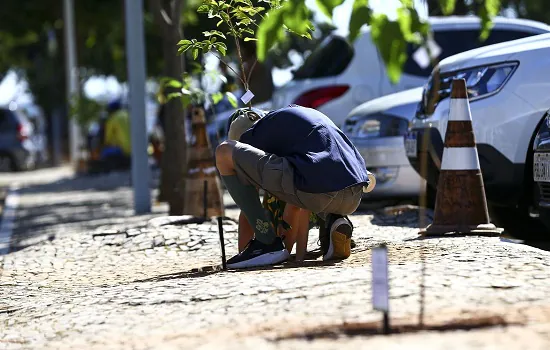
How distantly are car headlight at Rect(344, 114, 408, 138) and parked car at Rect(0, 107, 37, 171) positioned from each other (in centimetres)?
2287

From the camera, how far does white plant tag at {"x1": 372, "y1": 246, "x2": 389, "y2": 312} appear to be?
467 cm

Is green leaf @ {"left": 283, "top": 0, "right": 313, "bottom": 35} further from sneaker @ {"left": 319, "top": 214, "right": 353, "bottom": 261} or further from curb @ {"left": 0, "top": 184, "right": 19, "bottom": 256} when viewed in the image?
curb @ {"left": 0, "top": 184, "right": 19, "bottom": 256}

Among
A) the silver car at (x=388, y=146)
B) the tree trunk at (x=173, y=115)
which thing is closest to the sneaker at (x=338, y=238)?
the silver car at (x=388, y=146)

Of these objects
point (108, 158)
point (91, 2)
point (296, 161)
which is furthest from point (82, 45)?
point (296, 161)

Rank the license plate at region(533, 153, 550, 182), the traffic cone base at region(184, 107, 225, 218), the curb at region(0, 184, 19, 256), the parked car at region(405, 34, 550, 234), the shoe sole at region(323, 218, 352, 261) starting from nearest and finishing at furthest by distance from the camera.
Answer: the shoe sole at region(323, 218, 352, 261) < the license plate at region(533, 153, 550, 182) < the parked car at region(405, 34, 550, 234) < the traffic cone base at region(184, 107, 225, 218) < the curb at region(0, 184, 19, 256)

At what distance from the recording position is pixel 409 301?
5176 mm

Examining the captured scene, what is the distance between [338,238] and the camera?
6.90m

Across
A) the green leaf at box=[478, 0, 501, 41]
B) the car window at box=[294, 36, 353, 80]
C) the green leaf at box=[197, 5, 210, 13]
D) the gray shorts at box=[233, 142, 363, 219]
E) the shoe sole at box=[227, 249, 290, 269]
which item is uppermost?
the green leaf at box=[197, 5, 210, 13]

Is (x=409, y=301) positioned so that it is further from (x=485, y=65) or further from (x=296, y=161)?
(x=485, y=65)

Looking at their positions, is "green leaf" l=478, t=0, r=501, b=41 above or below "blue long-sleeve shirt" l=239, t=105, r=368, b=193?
above

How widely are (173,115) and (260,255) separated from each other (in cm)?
644

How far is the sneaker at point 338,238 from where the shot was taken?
690cm

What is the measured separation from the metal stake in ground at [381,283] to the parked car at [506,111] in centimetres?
326

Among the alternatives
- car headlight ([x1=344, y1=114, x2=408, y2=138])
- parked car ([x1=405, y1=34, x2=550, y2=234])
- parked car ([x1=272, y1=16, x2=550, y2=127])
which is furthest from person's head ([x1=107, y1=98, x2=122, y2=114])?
parked car ([x1=405, y1=34, x2=550, y2=234])
